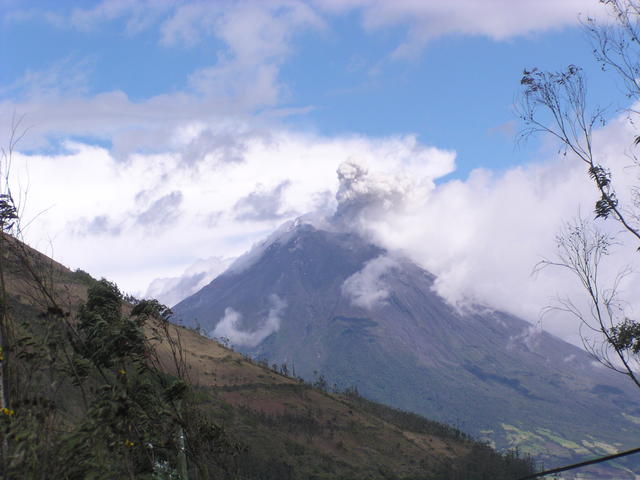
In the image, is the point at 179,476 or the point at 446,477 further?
the point at 446,477

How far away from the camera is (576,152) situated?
14.7 meters

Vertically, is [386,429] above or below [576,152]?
below

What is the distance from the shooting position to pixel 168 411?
9797 mm

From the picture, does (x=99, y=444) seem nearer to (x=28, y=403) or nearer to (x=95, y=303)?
(x=28, y=403)

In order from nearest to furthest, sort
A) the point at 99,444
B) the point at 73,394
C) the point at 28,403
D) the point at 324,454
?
the point at 99,444, the point at 28,403, the point at 73,394, the point at 324,454

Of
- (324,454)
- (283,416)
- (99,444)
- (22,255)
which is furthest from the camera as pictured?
(283,416)

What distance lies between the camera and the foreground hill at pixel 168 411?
6836 mm

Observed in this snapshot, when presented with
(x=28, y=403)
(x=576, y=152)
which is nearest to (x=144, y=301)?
(x=28, y=403)

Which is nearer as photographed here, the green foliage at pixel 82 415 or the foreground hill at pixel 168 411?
the green foliage at pixel 82 415

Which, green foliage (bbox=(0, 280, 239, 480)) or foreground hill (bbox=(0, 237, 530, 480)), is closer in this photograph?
green foliage (bbox=(0, 280, 239, 480))

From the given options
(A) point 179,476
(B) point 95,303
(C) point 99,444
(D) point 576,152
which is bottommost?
(A) point 179,476

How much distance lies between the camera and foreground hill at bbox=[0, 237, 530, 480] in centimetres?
684

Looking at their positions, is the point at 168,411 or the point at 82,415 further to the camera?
the point at 168,411

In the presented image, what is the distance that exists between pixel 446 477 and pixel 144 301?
82.6 m
